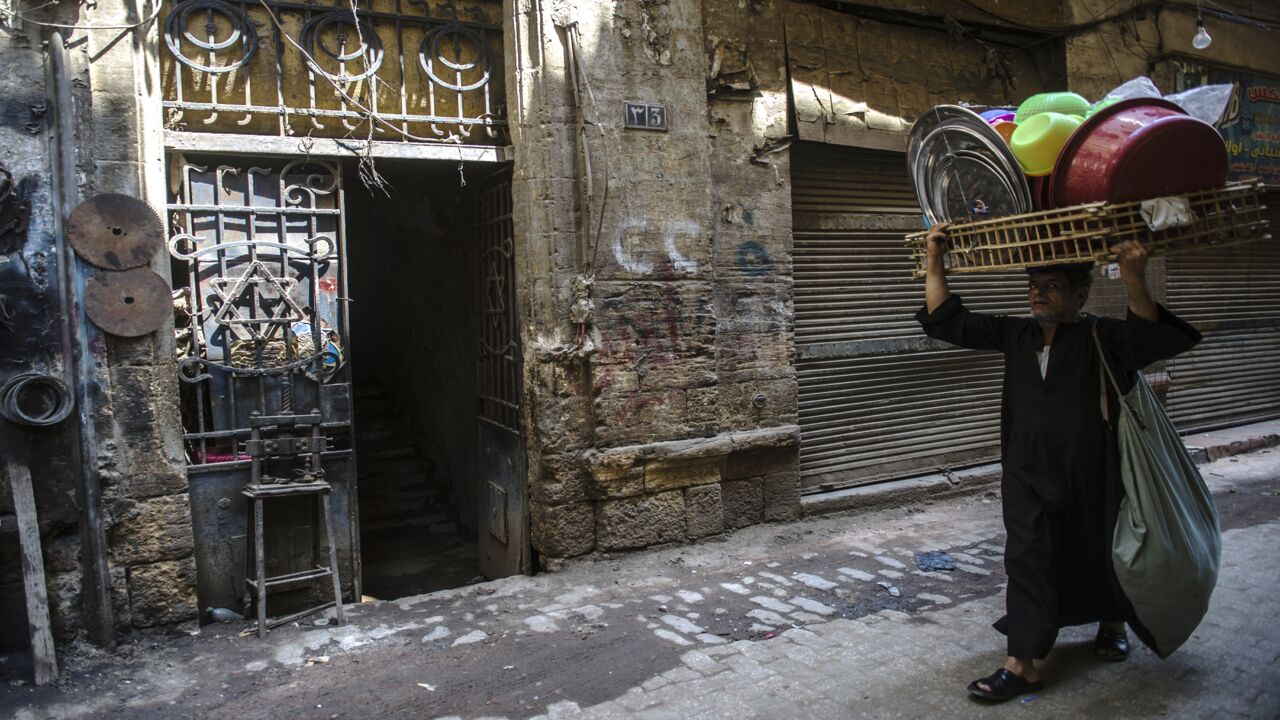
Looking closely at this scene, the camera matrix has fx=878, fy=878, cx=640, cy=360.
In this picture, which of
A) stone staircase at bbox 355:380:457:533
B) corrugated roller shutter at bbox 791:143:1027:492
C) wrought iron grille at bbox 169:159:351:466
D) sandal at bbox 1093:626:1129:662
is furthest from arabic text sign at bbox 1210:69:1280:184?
wrought iron grille at bbox 169:159:351:466

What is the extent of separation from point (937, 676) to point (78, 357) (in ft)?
14.0

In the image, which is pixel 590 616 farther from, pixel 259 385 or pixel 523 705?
pixel 259 385

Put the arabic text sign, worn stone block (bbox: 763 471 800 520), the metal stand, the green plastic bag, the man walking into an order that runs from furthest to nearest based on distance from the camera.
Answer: the arabic text sign, worn stone block (bbox: 763 471 800 520), the metal stand, the man walking, the green plastic bag

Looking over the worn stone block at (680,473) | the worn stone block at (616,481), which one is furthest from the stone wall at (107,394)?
the worn stone block at (680,473)

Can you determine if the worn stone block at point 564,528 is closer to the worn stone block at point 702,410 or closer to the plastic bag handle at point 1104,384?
the worn stone block at point 702,410

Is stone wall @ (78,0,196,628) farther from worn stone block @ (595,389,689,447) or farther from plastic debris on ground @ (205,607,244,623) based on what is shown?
worn stone block @ (595,389,689,447)

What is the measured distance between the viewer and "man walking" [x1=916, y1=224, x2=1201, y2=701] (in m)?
3.47

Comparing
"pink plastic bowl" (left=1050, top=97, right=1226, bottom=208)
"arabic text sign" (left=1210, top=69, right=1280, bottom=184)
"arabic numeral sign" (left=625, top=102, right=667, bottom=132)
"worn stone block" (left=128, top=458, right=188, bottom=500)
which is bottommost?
"worn stone block" (left=128, top=458, right=188, bottom=500)

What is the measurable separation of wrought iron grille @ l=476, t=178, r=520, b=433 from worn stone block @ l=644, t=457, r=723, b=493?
94 cm

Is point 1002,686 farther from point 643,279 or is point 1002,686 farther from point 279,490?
point 279,490

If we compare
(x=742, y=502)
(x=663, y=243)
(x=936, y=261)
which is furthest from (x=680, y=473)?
(x=936, y=261)

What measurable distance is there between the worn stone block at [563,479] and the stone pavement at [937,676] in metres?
1.62

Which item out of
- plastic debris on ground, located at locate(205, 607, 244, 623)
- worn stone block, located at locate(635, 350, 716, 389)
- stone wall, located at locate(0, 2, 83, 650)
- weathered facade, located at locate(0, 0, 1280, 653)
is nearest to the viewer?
stone wall, located at locate(0, 2, 83, 650)

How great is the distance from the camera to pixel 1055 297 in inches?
142
